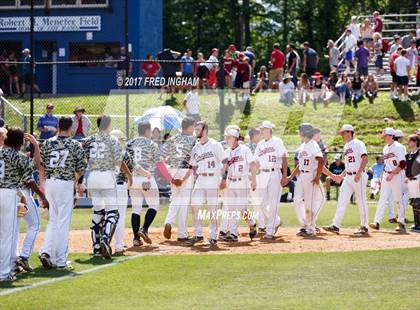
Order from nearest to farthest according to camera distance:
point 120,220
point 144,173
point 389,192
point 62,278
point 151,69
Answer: point 62,278
point 120,220
point 144,173
point 389,192
point 151,69

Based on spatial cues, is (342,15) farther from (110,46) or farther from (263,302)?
(263,302)

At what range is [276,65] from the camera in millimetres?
36562

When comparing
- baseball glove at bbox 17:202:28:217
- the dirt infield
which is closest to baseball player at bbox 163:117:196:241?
the dirt infield

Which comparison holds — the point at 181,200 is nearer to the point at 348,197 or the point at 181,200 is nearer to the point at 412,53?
the point at 348,197

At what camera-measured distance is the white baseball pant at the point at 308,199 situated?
62.7 feet

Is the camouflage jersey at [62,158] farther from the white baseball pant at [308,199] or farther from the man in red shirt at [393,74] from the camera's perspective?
the man in red shirt at [393,74]

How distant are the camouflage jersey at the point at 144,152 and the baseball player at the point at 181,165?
36 centimetres

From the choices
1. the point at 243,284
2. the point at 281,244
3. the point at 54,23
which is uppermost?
the point at 54,23

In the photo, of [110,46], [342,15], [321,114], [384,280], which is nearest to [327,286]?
[384,280]

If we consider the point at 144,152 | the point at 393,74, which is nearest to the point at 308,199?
the point at 144,152

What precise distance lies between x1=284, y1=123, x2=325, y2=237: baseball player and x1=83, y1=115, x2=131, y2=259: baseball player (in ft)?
14.8

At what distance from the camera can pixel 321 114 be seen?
35.3 metres

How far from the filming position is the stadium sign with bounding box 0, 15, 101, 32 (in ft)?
133

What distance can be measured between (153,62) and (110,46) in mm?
13440
